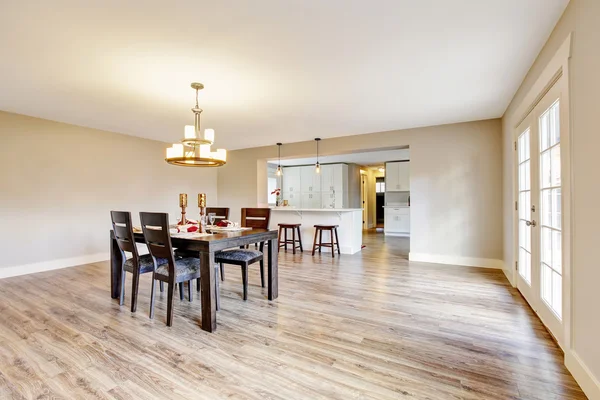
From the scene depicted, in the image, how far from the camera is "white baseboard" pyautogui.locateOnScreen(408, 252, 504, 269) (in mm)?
4430

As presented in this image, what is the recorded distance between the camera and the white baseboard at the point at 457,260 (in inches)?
174

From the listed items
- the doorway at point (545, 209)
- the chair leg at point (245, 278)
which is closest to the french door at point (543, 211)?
the doorway at point (545, 209)

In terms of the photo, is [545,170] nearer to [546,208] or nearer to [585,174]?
[546,208]

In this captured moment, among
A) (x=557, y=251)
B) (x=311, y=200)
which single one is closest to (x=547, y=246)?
(x=557, y=251)

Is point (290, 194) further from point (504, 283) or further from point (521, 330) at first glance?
point (521, 330)

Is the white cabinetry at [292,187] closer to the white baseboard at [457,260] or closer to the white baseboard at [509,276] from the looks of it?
the white baseboard at [457,260]

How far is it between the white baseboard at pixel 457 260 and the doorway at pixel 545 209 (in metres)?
1.26

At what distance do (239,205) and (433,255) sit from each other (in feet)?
14.0

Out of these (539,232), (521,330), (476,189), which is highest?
(476,189)

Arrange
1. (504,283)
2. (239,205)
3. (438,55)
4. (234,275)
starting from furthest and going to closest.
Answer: (239,205)
(234,275)
(504,283)
(438,55)

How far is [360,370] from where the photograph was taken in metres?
1.80

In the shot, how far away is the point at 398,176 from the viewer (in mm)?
8656

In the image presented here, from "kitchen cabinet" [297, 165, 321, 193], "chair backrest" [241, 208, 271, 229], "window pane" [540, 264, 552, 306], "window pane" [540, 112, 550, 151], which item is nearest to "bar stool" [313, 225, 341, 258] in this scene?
"chair backrest" [241, 208, 271, 229]

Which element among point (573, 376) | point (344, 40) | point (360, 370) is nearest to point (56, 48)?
point (344, 40)
